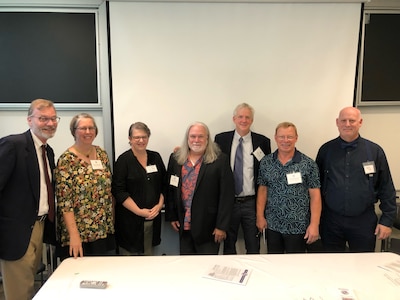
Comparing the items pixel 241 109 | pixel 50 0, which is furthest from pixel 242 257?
pixel 50 0

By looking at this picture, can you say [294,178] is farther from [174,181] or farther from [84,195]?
[84,195]

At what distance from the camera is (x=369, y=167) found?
251 cm

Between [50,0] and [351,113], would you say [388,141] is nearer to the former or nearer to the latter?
[351,113]

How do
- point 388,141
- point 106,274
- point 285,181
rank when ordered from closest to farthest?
point 106,274 → point 285,181 → point 388,141

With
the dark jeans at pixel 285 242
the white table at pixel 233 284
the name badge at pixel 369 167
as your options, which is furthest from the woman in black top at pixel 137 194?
the name badge at pixel 369 167

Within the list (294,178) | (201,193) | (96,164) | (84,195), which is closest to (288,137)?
(294,178)

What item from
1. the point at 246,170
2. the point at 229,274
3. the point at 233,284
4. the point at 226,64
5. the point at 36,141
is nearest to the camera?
the point at 233,284

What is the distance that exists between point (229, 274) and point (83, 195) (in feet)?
3.65

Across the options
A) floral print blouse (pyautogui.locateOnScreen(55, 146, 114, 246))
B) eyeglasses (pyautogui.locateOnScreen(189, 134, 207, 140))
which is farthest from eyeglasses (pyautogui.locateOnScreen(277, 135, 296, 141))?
floral print blouse (pyautogui.locateOnScreen(55, 146, 114, 246))

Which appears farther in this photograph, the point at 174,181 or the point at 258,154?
the point at 258,154

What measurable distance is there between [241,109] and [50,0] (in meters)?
2.05

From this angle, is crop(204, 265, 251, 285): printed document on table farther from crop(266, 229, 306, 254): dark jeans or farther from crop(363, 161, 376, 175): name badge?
crop(363, 161, 376, 175): name badge

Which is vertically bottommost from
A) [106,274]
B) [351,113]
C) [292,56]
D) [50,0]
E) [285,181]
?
[106,274]

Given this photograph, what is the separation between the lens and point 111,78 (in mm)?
3000
